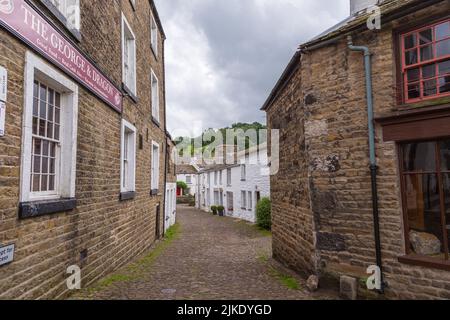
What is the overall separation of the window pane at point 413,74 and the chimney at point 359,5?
3.18m

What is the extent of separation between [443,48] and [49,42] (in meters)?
6.32

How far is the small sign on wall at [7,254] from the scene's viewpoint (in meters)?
4.15

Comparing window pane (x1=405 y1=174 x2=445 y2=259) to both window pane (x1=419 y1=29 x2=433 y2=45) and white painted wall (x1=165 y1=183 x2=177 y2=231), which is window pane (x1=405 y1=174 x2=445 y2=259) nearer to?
window pane (x1=419 y1=29 x2=433 y2=45)

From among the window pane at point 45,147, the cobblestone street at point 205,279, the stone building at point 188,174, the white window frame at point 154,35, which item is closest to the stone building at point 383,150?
the cobblestone street at point 205,279

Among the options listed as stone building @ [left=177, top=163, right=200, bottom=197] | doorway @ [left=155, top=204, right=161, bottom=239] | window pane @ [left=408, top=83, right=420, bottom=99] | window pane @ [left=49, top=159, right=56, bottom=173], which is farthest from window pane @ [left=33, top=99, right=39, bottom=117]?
stone building @ [left=177, top=163, right=200, bottom=197]

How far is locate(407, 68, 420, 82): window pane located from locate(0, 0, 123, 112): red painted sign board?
5919 millimetres

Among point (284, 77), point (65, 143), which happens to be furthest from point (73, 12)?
point (284, 77)

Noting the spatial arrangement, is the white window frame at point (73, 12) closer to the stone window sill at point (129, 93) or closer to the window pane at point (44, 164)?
the window pane at point (44, 164)

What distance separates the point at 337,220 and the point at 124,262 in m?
5.96

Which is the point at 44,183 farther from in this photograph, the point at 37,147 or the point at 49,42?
the point at 49,42

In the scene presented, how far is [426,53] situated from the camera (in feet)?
19.5

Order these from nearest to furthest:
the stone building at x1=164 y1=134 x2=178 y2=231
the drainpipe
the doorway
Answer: the drainpipe, the doorway, the stone building at x1=164 y1=134 x2=178 y2=231

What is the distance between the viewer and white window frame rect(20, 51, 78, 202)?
473cm

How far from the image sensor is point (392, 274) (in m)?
5.99
